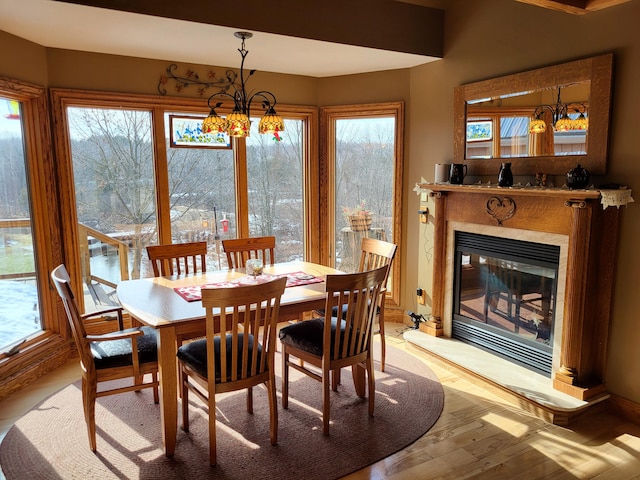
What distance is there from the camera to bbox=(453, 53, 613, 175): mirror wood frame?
287cm

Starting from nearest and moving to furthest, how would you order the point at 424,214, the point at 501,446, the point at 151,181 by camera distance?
1. the point at 501,446
2. the point at 151,181
3. the point at 424,214

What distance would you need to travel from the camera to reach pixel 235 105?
3.43 m

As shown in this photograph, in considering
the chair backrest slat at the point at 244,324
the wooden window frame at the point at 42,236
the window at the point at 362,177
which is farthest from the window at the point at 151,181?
the chair backrest slat at the point at 244,324

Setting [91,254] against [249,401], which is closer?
[249,401]

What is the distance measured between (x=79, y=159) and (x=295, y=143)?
203 cm

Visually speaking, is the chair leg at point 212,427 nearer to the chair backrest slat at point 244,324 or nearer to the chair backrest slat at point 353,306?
the chair backrest slat at point 244,324

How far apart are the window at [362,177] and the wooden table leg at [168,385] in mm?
2724

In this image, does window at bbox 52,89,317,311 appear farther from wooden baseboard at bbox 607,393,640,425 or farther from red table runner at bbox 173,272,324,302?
wooden baseboard at bbox 607,393,640,425

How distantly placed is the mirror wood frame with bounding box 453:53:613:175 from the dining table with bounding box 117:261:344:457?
1.58m

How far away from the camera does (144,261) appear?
4238 mm

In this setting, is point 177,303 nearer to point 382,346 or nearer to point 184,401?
point 184,401

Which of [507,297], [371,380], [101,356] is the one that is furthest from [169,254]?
[507,297]

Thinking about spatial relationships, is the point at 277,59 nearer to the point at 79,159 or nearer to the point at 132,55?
the point at 132,55

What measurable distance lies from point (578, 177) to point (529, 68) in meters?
0.95
